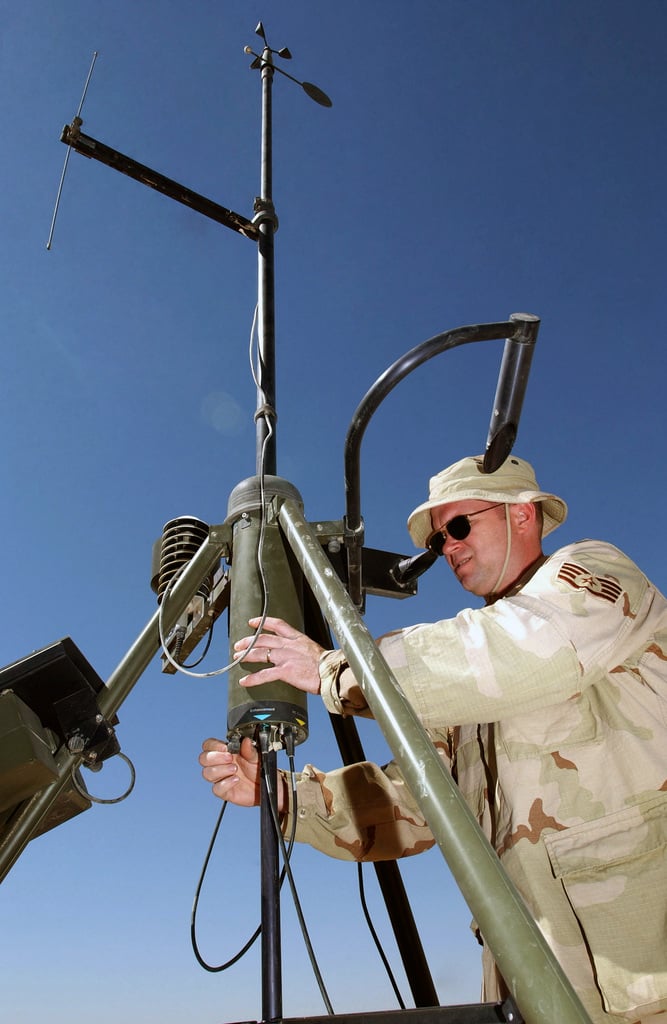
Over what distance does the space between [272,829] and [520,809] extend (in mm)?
786

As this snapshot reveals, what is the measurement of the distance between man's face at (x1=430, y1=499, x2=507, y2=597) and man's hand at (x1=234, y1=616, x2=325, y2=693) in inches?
42.5

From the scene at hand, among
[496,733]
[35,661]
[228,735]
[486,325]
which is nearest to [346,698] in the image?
[228,735]

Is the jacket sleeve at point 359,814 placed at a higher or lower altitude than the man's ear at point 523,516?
lower

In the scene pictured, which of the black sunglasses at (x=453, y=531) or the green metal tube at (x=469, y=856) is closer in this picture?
the green metal tube at (x=469, y=856)

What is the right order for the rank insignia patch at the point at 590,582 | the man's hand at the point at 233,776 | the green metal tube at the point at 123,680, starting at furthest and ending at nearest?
1. the man's hand at the point at 233,776
2. the rank insignia patch at the point at 590,582
3. the green metal tube at the point at 123,680

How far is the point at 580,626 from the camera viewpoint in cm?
194

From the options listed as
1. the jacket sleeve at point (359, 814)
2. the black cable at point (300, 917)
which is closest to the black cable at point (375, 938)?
the jacket sleeve at point (359, 814)

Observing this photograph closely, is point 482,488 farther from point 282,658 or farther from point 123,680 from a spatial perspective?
point 123,680

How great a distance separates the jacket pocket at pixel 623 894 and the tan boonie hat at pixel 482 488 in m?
1.33

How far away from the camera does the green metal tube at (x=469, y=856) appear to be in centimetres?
93

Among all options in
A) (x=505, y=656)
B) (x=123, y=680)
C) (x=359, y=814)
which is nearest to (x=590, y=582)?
(x=505, y=656)

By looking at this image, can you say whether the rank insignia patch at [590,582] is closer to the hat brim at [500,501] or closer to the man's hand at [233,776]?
the hat brim at [500,501]

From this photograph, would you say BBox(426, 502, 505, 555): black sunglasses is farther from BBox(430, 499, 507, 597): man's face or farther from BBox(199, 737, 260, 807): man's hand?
BBox(199, 737, 260, 807): man's hand

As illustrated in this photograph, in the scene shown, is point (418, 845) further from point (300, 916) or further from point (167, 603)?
point (167, 603)
